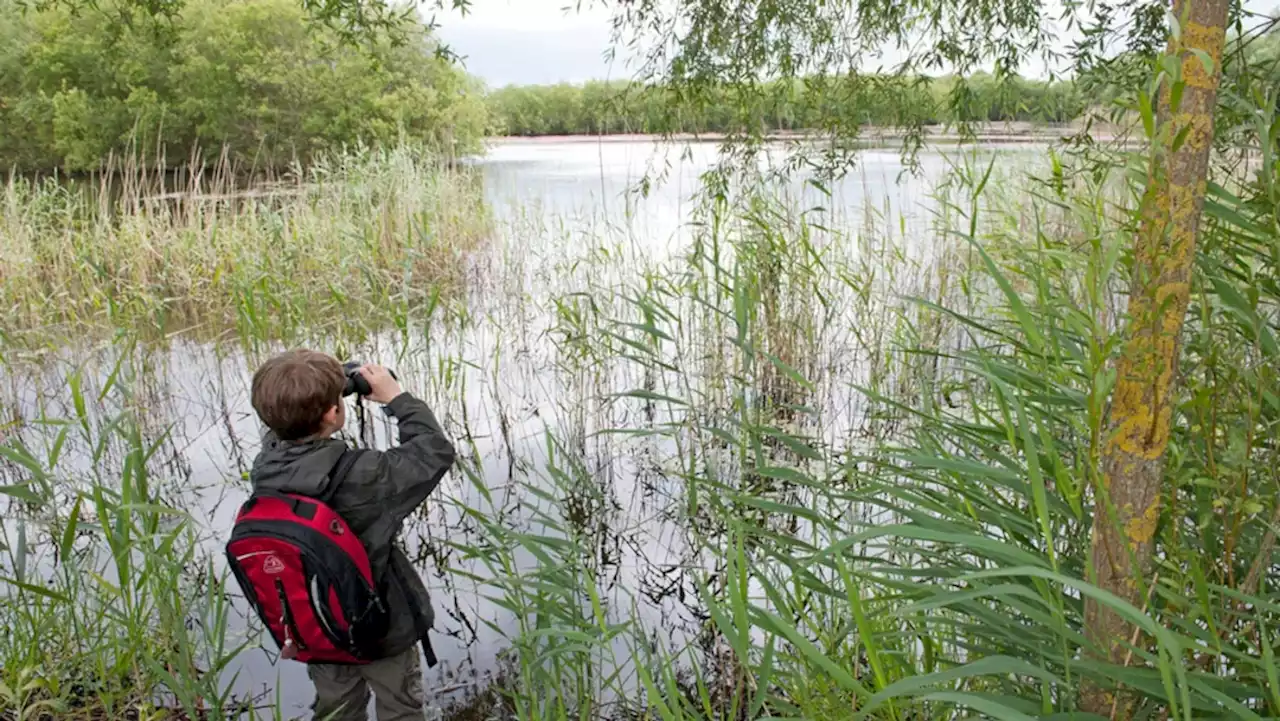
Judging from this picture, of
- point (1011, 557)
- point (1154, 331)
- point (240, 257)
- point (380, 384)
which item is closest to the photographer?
point (1154, 331)

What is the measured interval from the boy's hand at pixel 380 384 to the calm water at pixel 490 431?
466mm

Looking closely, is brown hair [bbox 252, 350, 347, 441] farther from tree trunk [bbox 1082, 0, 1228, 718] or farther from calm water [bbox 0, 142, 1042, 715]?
tree trunk [bbox 1082, 0, 1228, 718]

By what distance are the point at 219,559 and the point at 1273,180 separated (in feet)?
11.7

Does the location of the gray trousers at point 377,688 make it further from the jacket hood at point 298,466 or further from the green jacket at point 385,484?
the jacket hood at point 298,466

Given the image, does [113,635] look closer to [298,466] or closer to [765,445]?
[298,466]

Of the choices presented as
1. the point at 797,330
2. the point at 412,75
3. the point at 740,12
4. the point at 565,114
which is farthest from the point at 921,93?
the point at 412,75

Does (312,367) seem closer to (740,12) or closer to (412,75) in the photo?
(740,12)

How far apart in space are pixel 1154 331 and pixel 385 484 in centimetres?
160

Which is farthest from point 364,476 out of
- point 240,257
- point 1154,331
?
point 240,257

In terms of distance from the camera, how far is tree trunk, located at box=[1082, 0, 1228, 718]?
112 centimetres

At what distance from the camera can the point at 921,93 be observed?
12.1 ft

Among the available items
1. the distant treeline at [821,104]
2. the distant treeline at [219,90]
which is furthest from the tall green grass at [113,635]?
the distant treeline at [219,90]

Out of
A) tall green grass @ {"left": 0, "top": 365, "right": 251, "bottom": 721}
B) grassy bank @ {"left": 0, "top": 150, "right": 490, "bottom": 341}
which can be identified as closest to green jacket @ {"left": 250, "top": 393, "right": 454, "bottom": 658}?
tall green grass @ {"left": 0, "top": 365, "right": 251, "bottom": 721}

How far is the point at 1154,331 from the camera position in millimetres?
1178
